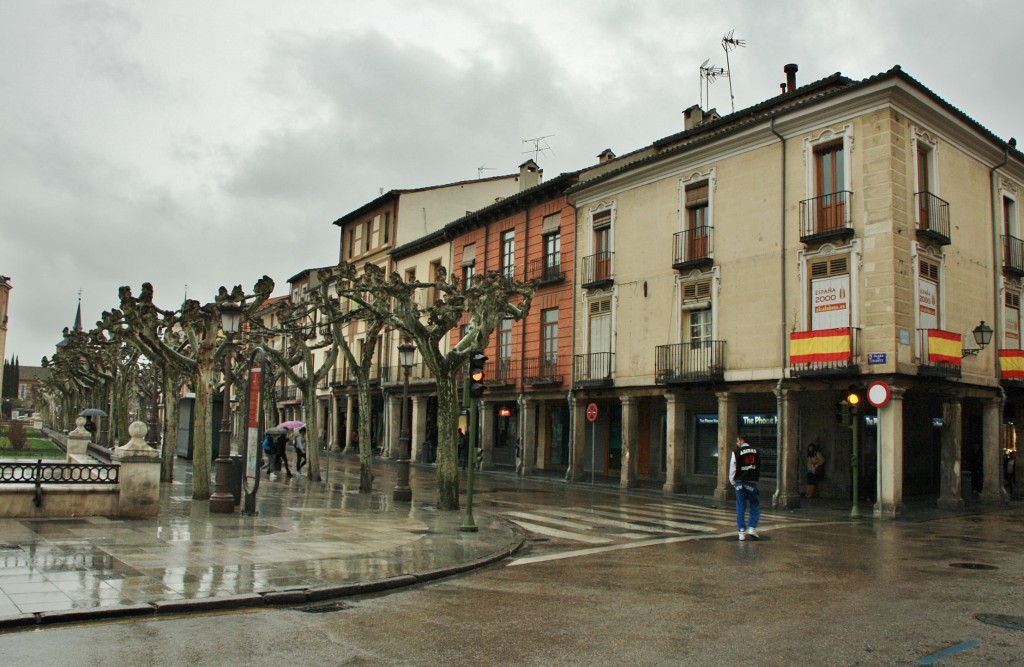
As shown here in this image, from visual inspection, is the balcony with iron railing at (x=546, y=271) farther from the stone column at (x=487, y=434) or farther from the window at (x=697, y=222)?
the window at (x=697, y=222)

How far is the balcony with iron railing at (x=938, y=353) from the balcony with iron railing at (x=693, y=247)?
6332mm

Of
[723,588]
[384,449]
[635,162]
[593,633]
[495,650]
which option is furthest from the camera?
[384,449]

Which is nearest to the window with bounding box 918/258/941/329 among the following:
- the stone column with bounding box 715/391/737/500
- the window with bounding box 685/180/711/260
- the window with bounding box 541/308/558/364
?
the stone column with bounding box 715/391/737/500

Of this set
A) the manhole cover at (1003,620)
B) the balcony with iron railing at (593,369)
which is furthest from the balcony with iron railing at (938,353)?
the manhole cover at (1003,620)

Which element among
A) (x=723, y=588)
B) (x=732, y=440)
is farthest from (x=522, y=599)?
(x=732, y=440)

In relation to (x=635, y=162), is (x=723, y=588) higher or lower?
lower

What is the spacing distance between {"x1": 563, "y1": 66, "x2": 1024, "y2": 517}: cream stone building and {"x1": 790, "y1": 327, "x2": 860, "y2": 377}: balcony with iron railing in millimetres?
53

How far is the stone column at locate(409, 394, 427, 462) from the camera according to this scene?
131ft

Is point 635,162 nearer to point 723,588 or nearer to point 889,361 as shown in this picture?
point 889,361

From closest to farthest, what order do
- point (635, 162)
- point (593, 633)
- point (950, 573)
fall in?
1. point (593, 633)
2. point (950, 573)
3. point (635, 162)

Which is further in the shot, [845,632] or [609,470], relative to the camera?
[609,470]

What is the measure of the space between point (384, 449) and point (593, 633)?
37433mm

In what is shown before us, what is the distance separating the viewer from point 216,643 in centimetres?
643

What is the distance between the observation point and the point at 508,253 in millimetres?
35062
